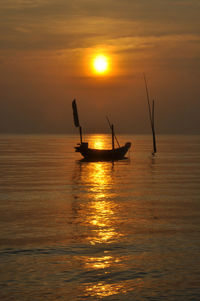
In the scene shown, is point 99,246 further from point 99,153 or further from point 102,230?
point 99,153

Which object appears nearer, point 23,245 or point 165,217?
point 23,245

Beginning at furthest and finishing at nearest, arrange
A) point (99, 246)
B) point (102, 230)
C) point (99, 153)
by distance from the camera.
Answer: point (99, 153) < point (102, 230) < point (99, 246)

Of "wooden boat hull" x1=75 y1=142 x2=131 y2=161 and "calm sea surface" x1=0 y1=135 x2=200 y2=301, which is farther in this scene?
"wooden boat hull" x1=75 y1=142 x2=131 y2=161

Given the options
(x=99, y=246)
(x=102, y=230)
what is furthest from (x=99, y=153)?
(x=99, y=246)

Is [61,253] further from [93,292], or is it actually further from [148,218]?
[148,218]

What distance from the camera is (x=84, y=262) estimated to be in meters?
13.6

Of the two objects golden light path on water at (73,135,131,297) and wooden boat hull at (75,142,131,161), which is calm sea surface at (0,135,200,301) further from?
wooden boat hull at (75,142,131,161)

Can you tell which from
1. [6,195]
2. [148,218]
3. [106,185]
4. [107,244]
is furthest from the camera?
[106,185]

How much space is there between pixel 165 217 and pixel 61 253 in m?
7.78

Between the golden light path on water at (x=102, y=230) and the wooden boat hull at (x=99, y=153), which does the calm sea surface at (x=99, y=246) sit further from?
the wooden boat hull at (x=99, y=153)

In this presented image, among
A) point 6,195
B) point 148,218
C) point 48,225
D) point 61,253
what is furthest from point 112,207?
point 61,253

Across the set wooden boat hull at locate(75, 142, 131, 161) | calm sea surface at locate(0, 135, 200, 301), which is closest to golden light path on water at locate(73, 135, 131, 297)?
calm sea surface at locate(0, 135, 200, 301)

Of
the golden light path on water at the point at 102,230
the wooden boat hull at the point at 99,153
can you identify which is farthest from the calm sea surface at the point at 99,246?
the wooden boat hull at the point at 99,153

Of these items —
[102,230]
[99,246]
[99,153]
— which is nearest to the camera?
[99,246]
